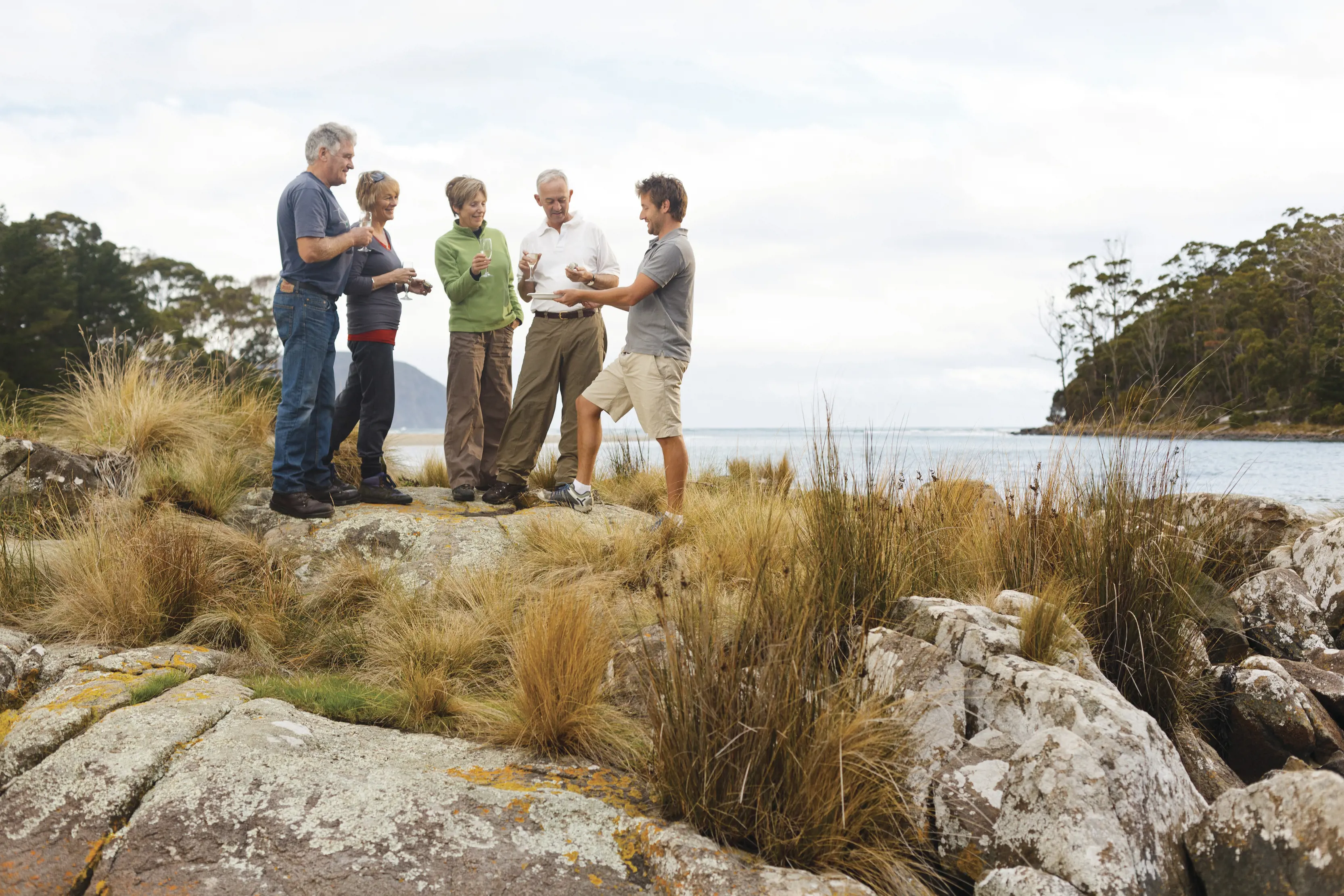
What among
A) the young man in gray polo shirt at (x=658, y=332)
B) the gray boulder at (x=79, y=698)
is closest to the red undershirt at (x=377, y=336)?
the young man in gray polo shirt at (x=658, y=332)

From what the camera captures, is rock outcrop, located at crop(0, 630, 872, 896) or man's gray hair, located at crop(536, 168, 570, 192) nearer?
rock outcrop, located at crop(0, 630, 872, 896)

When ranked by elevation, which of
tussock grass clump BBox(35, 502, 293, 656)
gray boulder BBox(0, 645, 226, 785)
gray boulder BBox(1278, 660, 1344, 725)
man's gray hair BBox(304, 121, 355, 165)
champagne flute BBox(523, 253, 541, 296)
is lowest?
gray boulder BBox(1278, 660, 1344, 725)

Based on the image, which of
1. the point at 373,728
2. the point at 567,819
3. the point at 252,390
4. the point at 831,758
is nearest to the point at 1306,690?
the point at 831,758


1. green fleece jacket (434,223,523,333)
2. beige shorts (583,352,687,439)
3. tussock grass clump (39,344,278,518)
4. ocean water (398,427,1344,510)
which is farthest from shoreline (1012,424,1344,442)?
tussock grass clump (39,344,278,518)

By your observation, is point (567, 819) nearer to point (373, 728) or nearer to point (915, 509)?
point (373, 728)

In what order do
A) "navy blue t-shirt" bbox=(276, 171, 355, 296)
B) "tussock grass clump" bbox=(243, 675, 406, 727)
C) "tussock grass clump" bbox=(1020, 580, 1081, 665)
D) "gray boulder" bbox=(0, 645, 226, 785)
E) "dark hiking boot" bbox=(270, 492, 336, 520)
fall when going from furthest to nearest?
"dark hiking boot" bbox=(270, 492, 336, 520) < "navy blue t-shirt" bbox=(276, 171, 355, 296) < "tussock grass clump" bbox=(243, 675, 406, 727) < "tussock grass clump" bbox=(1020, 580, 1081, 665) < "gray boulder" bbox=(0, 645, 226, 785)

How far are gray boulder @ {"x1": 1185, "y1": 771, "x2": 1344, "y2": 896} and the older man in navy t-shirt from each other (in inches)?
196

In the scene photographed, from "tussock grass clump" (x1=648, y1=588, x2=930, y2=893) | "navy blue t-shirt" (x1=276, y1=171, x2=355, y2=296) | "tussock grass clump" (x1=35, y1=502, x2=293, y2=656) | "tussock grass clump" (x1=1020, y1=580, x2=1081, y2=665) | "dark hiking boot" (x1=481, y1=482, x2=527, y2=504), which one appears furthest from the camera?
"dark hiking boot" (x1=481, y1=482, x2=527, y2=504)

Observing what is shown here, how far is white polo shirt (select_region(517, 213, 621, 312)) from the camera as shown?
6.25 m

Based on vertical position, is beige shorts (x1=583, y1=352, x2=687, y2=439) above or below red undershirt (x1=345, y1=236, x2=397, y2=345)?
below

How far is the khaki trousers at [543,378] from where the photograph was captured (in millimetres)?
6469

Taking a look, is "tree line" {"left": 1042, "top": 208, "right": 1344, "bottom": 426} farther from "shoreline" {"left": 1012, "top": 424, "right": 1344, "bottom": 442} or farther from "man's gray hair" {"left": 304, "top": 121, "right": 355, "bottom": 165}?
"man's gray hair" {"left": 304, "top": 121, "right": 355, "bottom": 165}

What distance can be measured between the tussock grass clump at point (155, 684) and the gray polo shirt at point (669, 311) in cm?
312

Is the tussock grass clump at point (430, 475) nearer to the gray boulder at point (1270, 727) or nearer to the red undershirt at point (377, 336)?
the red undershirt at point (377, 336)
